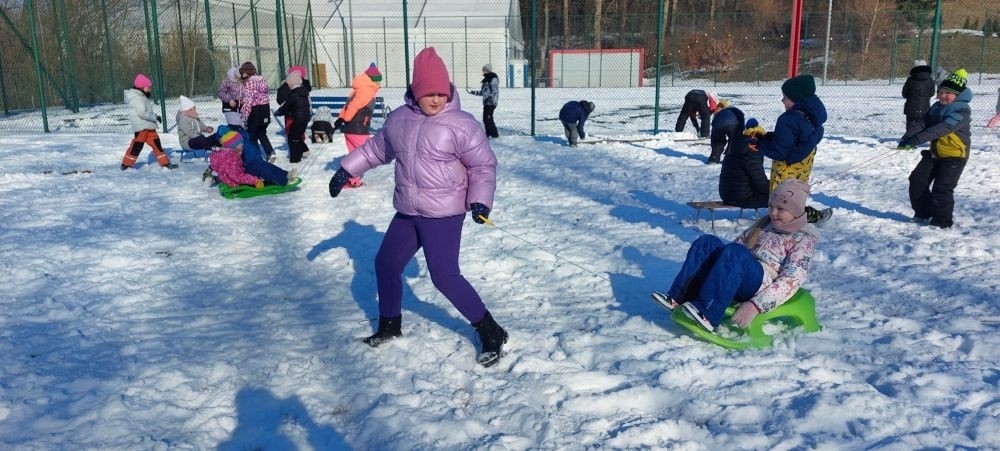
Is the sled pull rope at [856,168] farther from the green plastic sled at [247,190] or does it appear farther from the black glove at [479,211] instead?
the green plastic sled at [247,190]

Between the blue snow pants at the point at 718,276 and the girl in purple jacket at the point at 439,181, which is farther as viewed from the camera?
the blue snow pants at the point at 718,276

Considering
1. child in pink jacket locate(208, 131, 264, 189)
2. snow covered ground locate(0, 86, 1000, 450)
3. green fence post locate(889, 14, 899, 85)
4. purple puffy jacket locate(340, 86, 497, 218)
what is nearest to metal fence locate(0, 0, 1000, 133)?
green fence post locate(889, 14, 899, 85)

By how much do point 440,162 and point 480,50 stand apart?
2910 centimetres

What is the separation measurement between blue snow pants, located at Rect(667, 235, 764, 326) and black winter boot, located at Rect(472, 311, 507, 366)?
1085 millimetres

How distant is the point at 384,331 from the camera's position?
13.2 feet

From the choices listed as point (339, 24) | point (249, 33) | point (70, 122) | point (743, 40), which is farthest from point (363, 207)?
point (743, 40)

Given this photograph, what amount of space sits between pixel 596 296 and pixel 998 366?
2.25 metres

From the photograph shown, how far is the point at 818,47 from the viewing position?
114 ft

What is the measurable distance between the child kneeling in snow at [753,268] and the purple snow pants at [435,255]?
1.10 metres

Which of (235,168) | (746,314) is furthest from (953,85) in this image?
(235,168)

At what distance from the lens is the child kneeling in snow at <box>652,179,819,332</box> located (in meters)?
3.75

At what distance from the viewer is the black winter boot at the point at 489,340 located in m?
3.74

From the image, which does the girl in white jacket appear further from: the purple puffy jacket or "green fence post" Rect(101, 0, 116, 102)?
"green fence post" Rect(101, 0, 116, 102)

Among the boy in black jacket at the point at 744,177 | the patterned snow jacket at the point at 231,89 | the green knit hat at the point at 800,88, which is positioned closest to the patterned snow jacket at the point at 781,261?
the green knit hat at the point at 800,88
